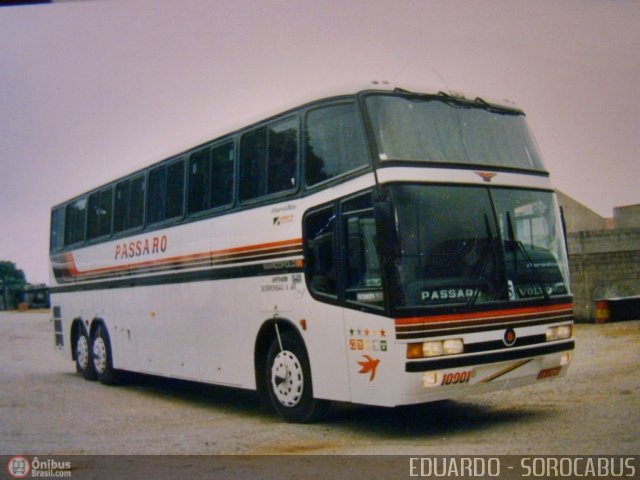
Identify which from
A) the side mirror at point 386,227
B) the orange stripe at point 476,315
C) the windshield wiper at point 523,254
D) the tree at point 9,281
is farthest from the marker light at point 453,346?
the tree at point 9,281

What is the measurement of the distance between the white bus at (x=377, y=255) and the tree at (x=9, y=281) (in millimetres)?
2368

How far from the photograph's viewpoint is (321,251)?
8.02 m

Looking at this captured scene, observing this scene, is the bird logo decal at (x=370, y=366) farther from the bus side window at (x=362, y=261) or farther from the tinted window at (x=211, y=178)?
the tinted window at (x=211, y=178)

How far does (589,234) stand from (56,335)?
36.4 feet

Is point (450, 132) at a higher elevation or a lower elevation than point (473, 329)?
higher

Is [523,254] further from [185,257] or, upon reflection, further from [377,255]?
[185,257]

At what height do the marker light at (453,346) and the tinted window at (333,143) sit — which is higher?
the tinted window at (333,143)

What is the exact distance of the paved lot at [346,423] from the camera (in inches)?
275

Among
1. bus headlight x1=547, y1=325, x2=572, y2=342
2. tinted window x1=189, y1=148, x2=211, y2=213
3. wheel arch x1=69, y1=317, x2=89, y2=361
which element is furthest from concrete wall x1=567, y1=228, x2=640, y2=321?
wheel arch x1=69, y1=317, x2=89, y2=361

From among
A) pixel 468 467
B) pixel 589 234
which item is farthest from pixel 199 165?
pixel 589 234

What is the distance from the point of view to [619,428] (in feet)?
23.1

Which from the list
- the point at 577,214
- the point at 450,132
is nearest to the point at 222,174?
the point at 450,132

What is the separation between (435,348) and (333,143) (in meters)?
2.40

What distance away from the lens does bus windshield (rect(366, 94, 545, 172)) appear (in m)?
7.49
